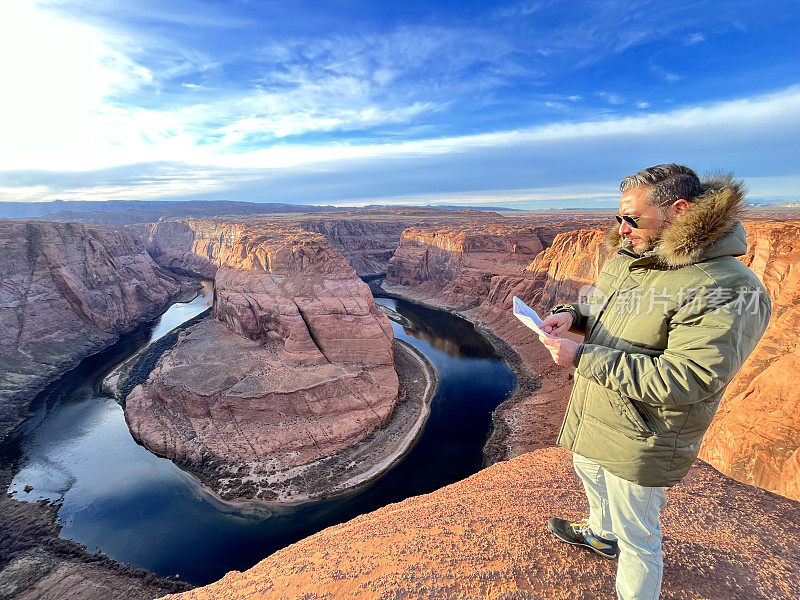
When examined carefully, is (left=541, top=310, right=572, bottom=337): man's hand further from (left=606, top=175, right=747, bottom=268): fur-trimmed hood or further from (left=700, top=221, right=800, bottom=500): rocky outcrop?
(left=700, top=221, right=800, bottom=500): rocky outcrop

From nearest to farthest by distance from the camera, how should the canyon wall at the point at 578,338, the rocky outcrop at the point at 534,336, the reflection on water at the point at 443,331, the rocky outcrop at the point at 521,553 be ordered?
the rocky outcrop at the point at 521,553 < the canyon wall at the point at 578,338 < the rocky outcrop at the point at 534,336 < the reflection on water at the point at 443,331

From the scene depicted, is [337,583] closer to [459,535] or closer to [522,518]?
[459,535]

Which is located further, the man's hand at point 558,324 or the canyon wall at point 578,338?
the canyon wall at point 578,338

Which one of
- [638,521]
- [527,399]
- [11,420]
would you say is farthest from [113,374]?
[638,521]

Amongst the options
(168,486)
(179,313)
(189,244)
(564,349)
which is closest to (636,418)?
(564,349)

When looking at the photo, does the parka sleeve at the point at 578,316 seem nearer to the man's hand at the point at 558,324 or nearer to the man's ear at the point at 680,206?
the man's hand at the point at 558,324

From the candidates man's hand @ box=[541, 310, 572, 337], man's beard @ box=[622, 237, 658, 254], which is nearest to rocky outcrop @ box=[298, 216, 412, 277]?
man's hand @ box=[541, 310, 572, 337]

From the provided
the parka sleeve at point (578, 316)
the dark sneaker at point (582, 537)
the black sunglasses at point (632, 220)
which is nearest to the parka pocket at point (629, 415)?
the parka sleeve at point (578, 316)

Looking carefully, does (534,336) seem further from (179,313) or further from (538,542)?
(179,313)
